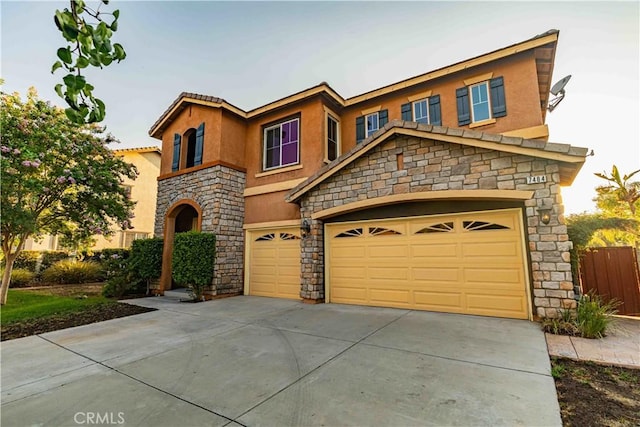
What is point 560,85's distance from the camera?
28.7 feet

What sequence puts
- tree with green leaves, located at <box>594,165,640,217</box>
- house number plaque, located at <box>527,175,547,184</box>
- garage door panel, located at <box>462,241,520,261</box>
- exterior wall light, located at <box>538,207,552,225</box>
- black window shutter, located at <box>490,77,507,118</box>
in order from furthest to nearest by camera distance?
tree with green leaves, located at <box>594,165,640,217</box> → black window shutter, located at <box>490,77,507,118</box> → garage door panel, located at <box>462,241,520,261</box> → house number plaque, located at <box>527,175,547,184</box> → exterior wall light, located at <box>538,207,552,225</box>

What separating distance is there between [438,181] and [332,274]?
3.98 meters

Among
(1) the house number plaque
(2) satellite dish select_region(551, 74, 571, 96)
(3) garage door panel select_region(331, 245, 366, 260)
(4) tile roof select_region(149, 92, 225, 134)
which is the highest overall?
(4) tile roof select_region(149, 92, 225, 134)

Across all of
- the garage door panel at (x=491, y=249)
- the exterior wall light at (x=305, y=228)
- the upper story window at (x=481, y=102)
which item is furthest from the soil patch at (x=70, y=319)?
the upper story window at (x=481, y=102)

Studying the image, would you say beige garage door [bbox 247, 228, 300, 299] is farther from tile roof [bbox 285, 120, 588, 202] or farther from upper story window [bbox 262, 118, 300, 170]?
upper story window [bbox 262, 118, 300, 170]

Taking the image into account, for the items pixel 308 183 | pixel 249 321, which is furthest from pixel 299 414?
pixel 308 183

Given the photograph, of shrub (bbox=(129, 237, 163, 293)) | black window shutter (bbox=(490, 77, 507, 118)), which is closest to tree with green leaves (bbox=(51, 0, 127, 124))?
black window shutter (bbox=(490, 77, 507, 118))

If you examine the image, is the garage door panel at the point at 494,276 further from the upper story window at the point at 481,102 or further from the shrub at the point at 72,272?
the shrub at the point at 72,272

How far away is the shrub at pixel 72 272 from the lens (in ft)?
43.1

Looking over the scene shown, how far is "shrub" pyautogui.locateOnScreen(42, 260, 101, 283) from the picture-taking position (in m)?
13.1

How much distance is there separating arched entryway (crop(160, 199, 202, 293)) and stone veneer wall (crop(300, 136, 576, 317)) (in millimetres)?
4760

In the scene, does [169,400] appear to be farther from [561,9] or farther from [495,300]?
[561,9]

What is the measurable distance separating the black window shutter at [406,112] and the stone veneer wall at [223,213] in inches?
245

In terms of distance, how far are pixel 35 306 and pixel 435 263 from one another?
10.8 meters
